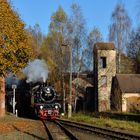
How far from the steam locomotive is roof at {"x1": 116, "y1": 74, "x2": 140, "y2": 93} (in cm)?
2684

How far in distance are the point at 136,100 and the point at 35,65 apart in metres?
22.6

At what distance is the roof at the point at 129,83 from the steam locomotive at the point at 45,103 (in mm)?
26840

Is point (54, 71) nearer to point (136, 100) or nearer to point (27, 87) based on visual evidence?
point (136, 100)

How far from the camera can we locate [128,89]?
67.2 meters

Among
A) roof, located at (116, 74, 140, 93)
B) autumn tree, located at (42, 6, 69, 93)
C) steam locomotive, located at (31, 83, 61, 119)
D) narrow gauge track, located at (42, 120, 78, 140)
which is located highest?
autumn tree, located at (42, 6, 69, 93)

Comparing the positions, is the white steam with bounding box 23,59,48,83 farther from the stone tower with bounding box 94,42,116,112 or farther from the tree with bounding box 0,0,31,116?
the stone tower with bounding box 94,42,116,112

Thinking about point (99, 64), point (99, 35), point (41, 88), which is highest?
point (99, 35)

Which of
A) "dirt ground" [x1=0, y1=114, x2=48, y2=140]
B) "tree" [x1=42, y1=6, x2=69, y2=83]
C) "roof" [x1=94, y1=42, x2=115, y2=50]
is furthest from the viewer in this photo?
"roof" [x1=94, y1=42, x2=115, y2=50]

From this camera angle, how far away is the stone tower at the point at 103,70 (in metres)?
70.1

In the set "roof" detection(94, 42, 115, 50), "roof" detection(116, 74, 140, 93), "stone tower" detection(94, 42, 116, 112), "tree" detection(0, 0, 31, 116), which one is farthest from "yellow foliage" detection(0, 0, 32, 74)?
"stone tower" detection(94, 42, 116, 112)

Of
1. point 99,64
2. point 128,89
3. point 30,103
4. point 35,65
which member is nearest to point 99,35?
point 99,64

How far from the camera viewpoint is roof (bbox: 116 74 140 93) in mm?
67250

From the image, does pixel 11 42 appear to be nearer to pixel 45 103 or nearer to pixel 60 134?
pixel 60 134

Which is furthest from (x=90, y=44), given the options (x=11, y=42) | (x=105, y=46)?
(x=11, y=42)
